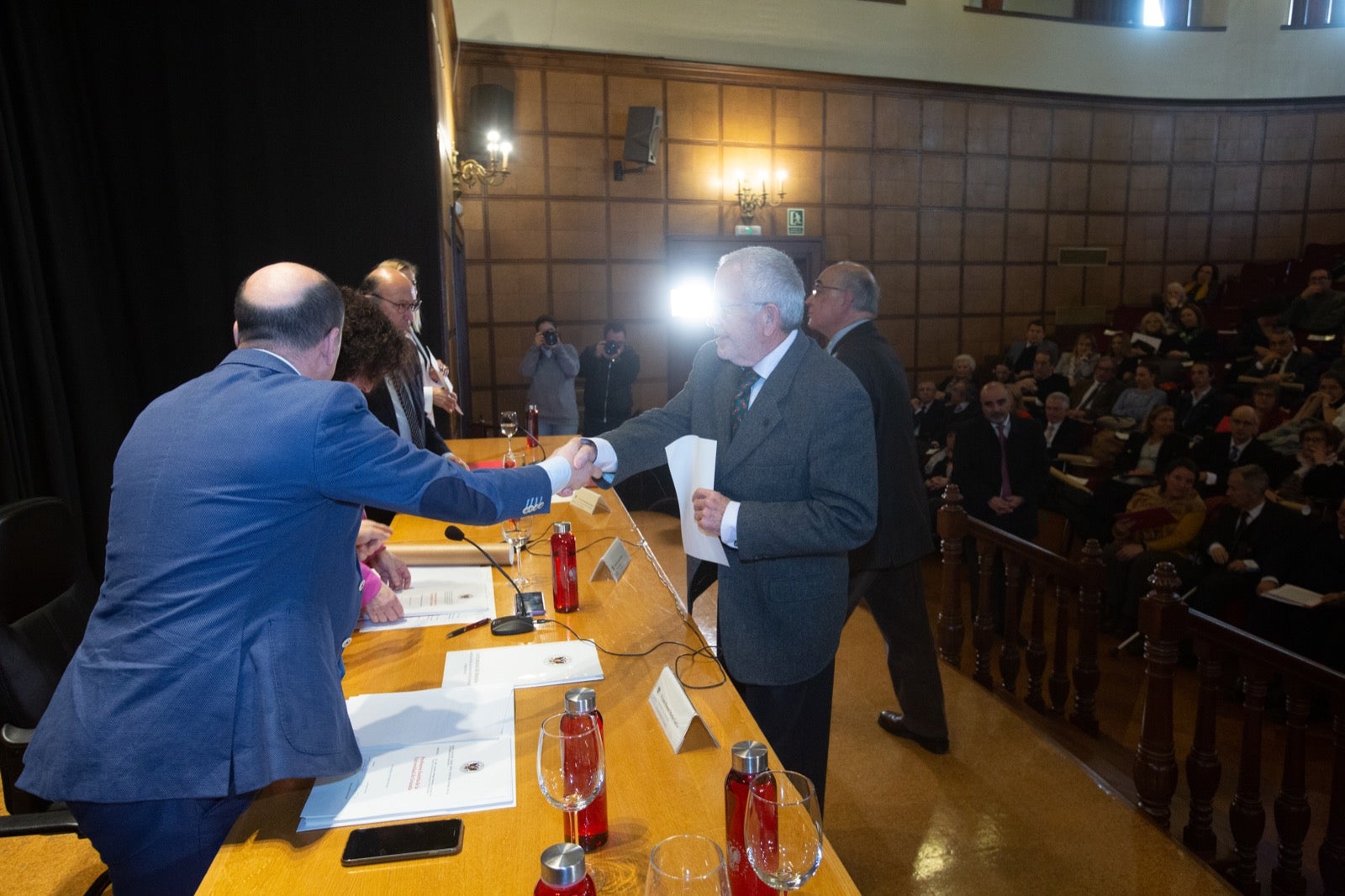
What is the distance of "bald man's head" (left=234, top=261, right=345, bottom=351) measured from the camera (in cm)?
129

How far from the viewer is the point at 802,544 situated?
179cm

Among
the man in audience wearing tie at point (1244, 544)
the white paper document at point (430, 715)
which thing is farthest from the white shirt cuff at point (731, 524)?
the man in audience wearing tie at point (1244, 544)

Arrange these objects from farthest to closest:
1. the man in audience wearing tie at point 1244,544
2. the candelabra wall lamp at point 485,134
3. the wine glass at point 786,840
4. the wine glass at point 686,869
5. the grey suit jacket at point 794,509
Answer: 1. the candelabra wall lamp at point 485,134
2. the man in audience wearing tie at point 1244,544
3. the grey suit jacket at point 794,509
4. the wine glass at point 786,840
5. the wine glass at point 686,869

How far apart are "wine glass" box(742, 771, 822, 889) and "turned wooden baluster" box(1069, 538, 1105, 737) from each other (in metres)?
2.49

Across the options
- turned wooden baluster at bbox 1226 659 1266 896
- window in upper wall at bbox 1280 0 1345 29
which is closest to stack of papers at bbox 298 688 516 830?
turned wooden baluster at bbox 1226 659 1266 896

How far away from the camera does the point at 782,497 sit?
6.16 ft

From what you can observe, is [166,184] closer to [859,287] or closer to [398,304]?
[398,304]

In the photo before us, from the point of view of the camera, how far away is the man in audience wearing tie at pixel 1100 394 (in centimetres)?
735

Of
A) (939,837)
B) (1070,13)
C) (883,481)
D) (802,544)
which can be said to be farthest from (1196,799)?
(1070,13)

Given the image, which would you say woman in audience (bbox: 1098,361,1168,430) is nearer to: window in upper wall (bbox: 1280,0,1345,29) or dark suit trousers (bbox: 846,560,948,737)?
dark suit trousers (bbox: 846,560,948,737)

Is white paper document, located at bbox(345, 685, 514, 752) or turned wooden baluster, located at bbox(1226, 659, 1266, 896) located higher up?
white paper document, located at bbox(345, 685, 514, 752)

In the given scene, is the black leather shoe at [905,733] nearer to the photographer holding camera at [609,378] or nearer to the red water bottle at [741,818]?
the red water bottle at [741,818]

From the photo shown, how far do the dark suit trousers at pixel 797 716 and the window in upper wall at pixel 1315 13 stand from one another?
1207 centimetres

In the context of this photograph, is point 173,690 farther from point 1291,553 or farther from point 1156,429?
point 1156,429
